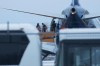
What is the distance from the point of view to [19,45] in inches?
254

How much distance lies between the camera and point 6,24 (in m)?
6.50

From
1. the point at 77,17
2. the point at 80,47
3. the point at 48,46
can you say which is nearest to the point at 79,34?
the point at 80,47

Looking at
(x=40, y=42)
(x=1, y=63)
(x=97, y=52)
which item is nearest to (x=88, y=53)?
(x=97, y=52)

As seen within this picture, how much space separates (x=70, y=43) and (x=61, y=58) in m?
0.29

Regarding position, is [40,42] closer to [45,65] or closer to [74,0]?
[45,65]

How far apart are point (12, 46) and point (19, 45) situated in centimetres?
11

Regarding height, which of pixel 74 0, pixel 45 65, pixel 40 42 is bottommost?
pixel 45 65

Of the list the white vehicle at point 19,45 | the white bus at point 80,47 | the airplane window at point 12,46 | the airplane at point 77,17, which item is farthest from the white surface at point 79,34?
the airplane at point 77,17

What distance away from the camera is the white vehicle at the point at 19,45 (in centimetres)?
636

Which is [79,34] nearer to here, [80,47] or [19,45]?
[80,47]

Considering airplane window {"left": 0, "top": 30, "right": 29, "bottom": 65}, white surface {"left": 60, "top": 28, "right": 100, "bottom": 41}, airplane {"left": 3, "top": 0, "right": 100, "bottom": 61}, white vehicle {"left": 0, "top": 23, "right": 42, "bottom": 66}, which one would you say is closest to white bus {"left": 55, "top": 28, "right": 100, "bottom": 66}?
white surface {"left": 60, "top": 28, "right": 100, "bottom": 41}

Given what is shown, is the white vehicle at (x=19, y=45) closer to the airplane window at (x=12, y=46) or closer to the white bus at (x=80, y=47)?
the airplane window at (x=12, y=46)

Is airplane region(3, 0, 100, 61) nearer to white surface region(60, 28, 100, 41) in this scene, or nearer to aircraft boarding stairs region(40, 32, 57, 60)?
aircraft boarding stairs region(40, 32, 57, 60)

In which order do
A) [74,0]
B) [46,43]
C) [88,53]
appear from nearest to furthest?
[88,53] → [46,43] → [74,0]
